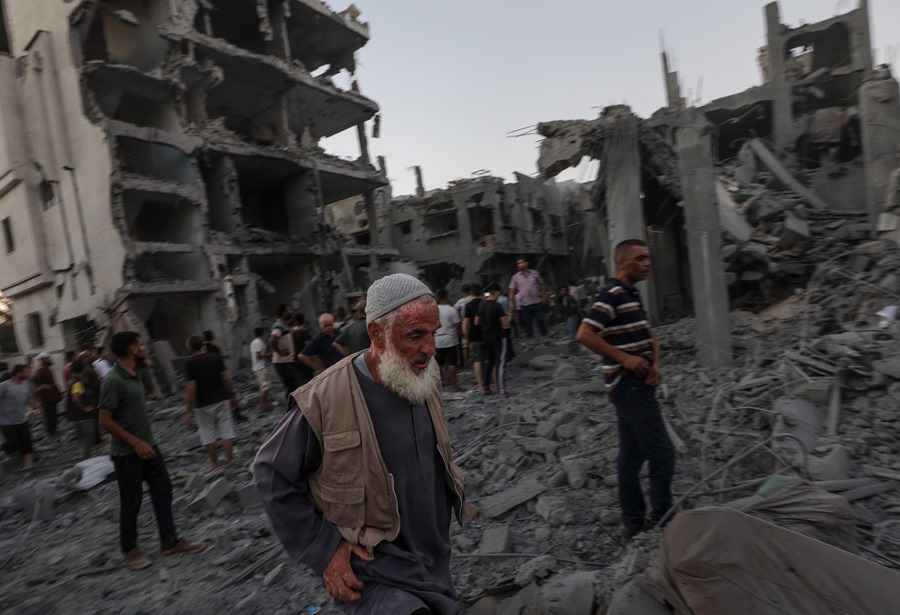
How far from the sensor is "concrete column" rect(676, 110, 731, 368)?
23.9ft

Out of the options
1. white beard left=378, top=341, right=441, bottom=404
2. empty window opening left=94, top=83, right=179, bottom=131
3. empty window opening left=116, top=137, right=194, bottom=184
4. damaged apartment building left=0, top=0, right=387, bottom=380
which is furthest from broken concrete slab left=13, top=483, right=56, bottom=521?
empty window opening left=94, top=83, right=179, bottom=131

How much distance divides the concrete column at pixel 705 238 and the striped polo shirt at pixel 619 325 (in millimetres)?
4823

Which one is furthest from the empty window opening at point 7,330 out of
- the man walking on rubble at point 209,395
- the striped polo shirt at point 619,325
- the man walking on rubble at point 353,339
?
the striped polo shirt at point 619,325

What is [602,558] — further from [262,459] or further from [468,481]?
[262,459]

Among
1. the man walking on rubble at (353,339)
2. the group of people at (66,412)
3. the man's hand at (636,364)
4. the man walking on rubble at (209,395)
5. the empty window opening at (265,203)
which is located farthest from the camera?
the empty window opening at (265,203)

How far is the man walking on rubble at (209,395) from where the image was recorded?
6.03 meters

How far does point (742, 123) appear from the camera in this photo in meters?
23.8

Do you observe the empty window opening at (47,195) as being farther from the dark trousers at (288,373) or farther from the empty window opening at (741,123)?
the empty window opening at (741,123)

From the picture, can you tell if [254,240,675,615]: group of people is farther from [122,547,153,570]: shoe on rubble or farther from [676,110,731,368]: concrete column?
[676,110,731,368]: concrete column

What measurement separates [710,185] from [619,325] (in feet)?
16.8

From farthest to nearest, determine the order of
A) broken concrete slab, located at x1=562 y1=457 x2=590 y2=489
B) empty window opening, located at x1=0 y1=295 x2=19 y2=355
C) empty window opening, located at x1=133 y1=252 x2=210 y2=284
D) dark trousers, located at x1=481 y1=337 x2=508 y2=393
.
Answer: empty window opening, located at x1=0 y1=295 x2=19 y2=355, empty window opening, located at x1=133 y1=252 x2=210 y2=284, dark trousers, located at x1=481 y1=337 x2=508 y2=393, broken concrete slab, located at x1=562 y1=457 x2=590 y2=489

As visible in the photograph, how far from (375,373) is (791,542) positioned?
1.66 metres

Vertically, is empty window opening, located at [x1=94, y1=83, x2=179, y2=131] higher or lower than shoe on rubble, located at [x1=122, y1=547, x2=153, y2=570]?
higher

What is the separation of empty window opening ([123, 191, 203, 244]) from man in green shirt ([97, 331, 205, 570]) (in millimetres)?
11548
